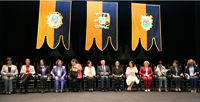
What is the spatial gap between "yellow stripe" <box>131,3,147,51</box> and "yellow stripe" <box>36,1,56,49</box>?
3492 mm

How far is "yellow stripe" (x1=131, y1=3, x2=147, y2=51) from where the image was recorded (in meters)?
8.18

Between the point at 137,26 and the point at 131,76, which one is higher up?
the point at 137,26

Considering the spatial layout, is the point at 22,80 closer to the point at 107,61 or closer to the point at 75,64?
the point at 75,64

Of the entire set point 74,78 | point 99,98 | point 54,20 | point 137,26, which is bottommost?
point 99,98

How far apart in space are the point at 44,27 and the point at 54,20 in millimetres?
502

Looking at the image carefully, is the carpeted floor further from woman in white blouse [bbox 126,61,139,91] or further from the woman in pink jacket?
woman in white blouse [bbox 126,61,139,91]

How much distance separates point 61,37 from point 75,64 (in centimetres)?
165

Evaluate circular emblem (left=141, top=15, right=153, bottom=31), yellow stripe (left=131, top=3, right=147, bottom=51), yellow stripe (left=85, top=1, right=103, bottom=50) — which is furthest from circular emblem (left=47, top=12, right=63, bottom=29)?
circular emblem (left=141, top=15, right=153, bottom=31)

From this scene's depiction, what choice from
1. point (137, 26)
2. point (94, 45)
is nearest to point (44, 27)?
point (94, 45)

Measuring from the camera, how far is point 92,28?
798 cm

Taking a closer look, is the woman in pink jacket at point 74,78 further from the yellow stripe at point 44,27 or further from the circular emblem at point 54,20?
the circular emblem at point 54,20

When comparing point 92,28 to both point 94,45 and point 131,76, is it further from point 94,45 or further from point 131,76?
point 131,76

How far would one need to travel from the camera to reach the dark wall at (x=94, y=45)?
8070 millimetres

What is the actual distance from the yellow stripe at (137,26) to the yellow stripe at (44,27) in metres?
3.49
